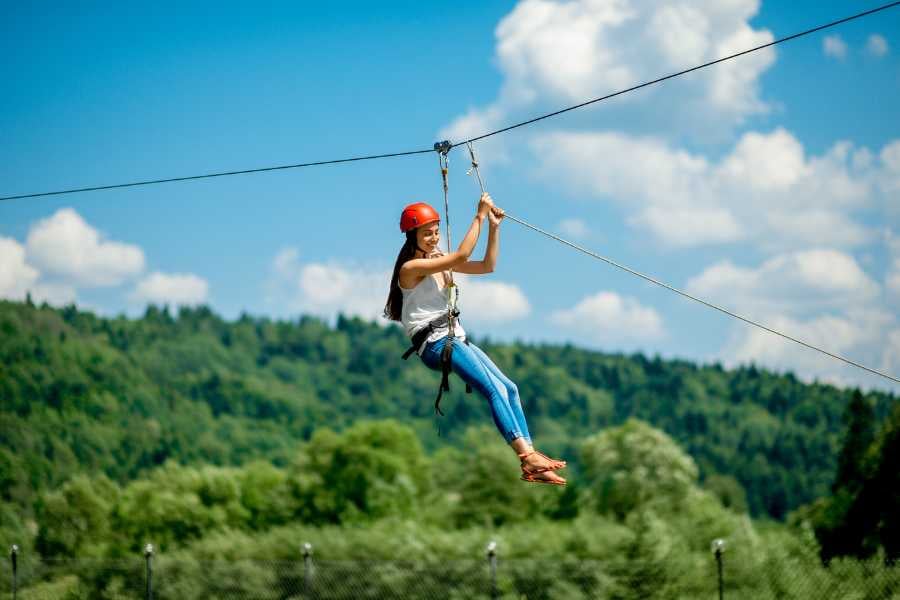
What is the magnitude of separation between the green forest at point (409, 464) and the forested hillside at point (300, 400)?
0.35 meters

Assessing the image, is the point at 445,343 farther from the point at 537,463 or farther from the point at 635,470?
the point at 635,470

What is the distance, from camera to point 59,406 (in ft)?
288

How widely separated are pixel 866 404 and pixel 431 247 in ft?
133

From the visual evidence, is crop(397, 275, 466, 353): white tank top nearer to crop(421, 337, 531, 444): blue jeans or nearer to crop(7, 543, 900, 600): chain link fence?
crop(421, 337, 531, 444): blue jeans

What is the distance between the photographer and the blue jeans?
793 cm

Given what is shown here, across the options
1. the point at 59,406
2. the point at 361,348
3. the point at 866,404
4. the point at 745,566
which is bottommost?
the point at 745,566

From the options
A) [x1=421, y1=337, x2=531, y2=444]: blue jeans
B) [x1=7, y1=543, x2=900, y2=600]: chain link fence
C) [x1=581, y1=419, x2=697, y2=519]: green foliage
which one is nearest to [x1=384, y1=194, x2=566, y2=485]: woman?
[x1=421, y1=337, x2=531, y2=444]: blue jeans

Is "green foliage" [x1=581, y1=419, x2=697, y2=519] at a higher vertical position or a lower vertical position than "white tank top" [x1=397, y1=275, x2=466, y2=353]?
higher

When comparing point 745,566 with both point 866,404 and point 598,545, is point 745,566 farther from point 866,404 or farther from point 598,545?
point 866,404

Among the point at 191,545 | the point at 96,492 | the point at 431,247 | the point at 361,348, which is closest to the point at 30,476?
the point at 96,492

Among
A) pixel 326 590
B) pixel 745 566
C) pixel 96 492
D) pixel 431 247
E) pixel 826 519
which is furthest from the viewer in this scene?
pixel 96 492

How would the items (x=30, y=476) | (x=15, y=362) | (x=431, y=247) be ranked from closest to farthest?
(x=431, y=247)
(x=30, y=476)
(x=15, y=362)

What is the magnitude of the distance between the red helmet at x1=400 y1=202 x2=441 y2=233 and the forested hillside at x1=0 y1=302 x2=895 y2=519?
4348cm

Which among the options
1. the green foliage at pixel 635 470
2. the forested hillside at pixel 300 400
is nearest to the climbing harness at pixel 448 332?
the forested hillside at pixel 300 400
